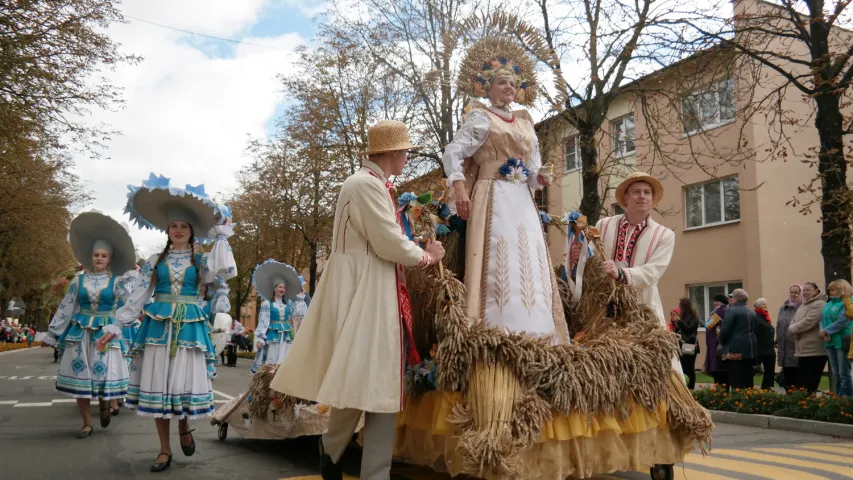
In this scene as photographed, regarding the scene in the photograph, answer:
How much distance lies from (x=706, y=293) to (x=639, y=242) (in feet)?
58.7

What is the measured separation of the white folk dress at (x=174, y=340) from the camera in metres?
5.52

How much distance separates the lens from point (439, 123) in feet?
62.1

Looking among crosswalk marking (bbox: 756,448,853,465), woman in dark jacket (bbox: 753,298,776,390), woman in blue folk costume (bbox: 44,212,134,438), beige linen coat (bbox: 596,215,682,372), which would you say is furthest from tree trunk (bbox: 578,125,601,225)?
woman in blue folk costume (bbox: 44,212,134,438)

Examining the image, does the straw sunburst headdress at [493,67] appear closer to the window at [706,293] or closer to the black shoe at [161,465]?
the black shoe at [161,465]

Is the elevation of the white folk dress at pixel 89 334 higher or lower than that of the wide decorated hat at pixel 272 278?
lower

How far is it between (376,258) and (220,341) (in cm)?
347

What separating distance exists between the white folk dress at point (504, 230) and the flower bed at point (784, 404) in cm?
547

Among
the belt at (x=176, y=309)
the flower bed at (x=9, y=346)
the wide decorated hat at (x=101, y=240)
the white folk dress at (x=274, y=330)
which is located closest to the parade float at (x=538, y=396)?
the belt at (x=176, y=309)

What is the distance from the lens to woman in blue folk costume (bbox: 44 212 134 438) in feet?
25.3

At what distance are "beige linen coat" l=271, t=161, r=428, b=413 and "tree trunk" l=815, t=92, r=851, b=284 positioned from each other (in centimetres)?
793

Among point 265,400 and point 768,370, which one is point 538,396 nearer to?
point 265,400

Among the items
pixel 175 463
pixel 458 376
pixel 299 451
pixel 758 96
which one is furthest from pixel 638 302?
pixel 758 96

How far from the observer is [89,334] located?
26.1 ft

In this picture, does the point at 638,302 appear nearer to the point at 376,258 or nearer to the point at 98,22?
the point at 376,258
